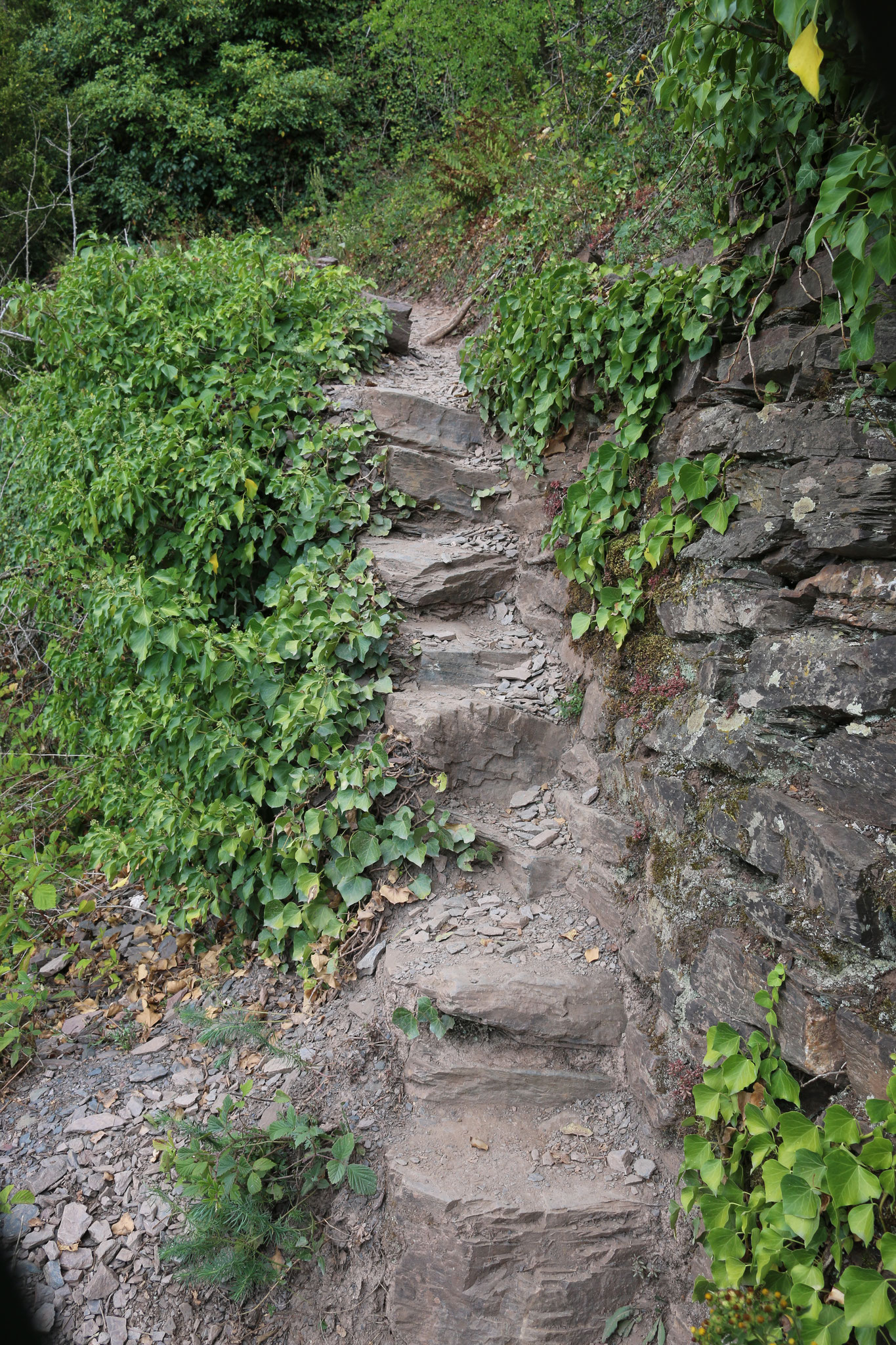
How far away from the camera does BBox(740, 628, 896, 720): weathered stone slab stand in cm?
215

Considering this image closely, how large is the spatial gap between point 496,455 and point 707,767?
276cm

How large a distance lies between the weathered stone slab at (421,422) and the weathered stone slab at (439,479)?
0.29ft

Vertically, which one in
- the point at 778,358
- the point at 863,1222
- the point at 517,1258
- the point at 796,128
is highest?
the point at 796,128

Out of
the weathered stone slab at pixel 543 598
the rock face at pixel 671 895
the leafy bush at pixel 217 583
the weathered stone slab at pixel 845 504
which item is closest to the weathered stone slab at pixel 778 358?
the rock face at pixel 671 895

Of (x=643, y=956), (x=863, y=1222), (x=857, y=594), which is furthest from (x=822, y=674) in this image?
(x=863, y=1222)

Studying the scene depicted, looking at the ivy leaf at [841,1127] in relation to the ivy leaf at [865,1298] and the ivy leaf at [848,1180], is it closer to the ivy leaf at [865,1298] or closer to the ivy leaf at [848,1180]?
the ivy leaf at [848,1180]

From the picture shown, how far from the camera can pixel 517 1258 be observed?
99.3 inches

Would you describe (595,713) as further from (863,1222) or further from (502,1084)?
(863,1222)

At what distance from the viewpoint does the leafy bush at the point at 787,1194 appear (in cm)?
185

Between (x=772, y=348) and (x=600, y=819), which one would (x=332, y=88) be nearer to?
(x=772, y=348)

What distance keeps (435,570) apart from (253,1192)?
2819 mm

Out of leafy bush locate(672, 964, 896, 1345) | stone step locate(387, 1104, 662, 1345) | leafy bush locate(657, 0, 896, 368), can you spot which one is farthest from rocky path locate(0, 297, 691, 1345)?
leafy bush locate(657, 0, 896, 368)

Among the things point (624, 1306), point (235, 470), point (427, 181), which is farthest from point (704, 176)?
point (427, 181)

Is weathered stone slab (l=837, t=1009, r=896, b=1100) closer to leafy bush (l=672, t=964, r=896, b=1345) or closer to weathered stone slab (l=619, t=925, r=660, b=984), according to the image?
leafy bush (l=672, t=964, r=896, b=1345)
